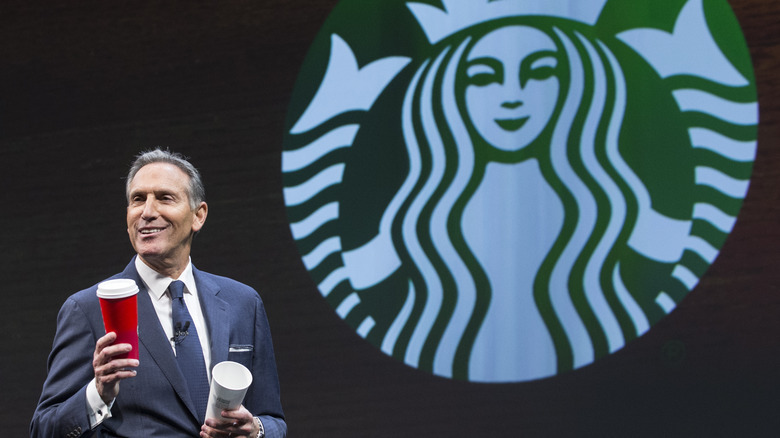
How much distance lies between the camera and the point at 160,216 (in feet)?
5.08

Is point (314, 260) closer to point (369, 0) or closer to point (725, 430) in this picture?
point (369, 0)

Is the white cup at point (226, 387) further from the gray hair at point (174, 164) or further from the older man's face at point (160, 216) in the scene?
the gray hair at point (174, 164)

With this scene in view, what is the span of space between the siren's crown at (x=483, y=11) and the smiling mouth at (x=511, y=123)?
41 cm

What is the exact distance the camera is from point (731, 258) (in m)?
2.98

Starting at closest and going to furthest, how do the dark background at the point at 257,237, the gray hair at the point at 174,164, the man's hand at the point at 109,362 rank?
the man's hand at the point at 109,362 → the gray hair at the point at 174,164 → the dark background at the point at 257,237

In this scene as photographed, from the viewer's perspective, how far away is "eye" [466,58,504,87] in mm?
Result: 3143

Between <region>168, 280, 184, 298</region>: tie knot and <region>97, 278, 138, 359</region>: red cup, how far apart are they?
0.63 ft

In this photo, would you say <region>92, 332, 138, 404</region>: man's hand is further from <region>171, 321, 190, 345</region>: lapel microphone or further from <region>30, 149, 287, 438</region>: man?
<region>171, 321, 190, 345</region>: lapel microphone

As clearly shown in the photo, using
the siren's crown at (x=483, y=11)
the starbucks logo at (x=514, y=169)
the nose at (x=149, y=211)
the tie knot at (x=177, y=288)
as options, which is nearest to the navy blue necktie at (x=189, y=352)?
the tie knot at (x=177, y=288)

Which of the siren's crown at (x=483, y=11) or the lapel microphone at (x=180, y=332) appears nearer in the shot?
the lapel microphone at (x=180, y=332)

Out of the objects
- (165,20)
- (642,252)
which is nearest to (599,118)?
(642,252)

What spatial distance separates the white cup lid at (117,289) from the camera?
1.32 m

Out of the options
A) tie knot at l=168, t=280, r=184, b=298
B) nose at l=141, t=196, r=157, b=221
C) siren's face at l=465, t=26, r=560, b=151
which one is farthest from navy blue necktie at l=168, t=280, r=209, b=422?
siren's face at l=465, t=26, r=560, b=151

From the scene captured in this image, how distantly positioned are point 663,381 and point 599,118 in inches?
40.6
